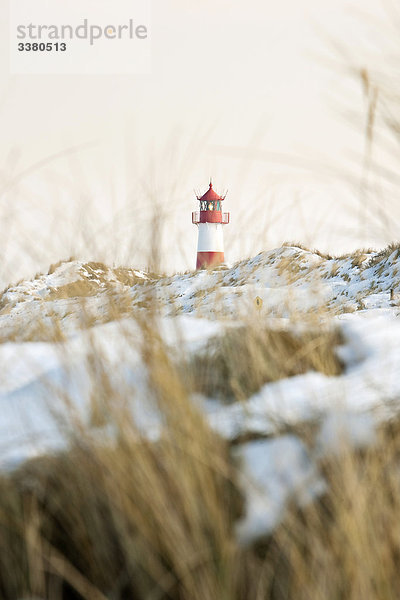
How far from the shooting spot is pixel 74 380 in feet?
6.12

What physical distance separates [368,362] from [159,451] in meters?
0.83

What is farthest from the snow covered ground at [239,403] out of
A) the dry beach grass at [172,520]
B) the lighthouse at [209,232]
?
the lighthouse at [209,232]

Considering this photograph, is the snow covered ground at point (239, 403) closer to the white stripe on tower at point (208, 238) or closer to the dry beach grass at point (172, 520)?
the dry beach grass at point (172, 520)

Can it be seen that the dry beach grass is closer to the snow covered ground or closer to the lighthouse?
the snow covered ground

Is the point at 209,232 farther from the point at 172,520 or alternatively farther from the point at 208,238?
the point at 172,520

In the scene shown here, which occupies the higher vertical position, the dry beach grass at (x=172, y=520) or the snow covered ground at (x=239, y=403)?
the snow covered ground at (x=239, y=403)

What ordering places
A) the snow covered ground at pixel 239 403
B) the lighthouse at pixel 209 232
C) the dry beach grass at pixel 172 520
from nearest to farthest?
the dry beach grass at pixel 172 520, the snow covered ground at pixel 239 403, the lighthouse at pixel 209 232

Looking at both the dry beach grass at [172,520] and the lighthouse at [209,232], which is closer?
the dry beach grass at [172,520]

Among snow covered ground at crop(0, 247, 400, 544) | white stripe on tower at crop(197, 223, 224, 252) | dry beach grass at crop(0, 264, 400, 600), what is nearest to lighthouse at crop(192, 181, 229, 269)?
white stripe on tower at crop(197, 223, 224, 252)

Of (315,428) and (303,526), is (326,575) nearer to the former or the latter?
(303,526)

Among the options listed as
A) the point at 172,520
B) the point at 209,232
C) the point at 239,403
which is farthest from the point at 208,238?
the point at 172,520

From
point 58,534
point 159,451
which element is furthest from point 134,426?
point 58,534

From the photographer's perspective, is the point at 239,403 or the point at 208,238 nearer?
the point at 239,403

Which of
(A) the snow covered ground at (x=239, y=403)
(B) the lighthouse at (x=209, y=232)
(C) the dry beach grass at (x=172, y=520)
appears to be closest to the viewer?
(C) the dry beach grass at (x=172, y=520)
